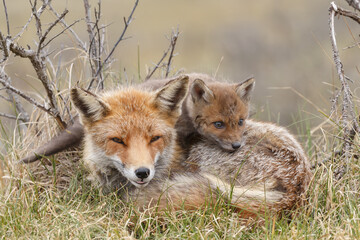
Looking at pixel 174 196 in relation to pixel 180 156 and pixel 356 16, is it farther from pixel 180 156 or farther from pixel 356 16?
pixel 356 16

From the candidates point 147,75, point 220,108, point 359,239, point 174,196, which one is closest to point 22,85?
point 147,75

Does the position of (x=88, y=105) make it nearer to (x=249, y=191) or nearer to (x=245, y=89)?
(x=249, y=191)

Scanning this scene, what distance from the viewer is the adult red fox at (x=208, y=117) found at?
4375 millimetres

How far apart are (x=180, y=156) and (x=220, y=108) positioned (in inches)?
31.7

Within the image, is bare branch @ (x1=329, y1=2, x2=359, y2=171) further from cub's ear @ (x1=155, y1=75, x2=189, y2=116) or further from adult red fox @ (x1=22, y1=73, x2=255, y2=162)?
cub's ear @ (x1=155, y1=75, x2=189, y2=116)

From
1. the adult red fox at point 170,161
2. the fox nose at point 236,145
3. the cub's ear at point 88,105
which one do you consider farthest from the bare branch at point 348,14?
the cub's ear at point 88,105

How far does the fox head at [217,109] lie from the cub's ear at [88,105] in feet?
3.80

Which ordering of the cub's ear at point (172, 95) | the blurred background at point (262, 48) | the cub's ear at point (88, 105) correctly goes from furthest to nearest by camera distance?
the blurred background at point (262, 48) < the cub's ear at point (172, 95) < the cub's ear at point (88, 105)

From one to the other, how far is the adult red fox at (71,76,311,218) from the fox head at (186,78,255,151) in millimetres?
359

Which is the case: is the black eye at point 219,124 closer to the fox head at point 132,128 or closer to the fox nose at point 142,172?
the fox head at point 132,128

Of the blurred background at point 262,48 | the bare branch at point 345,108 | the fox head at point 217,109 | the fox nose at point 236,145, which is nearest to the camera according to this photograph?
the bare branch at point 345,108

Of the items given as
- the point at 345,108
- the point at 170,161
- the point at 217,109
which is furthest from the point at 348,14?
the point at 170,161

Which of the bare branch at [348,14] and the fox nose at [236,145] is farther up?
the bare branch at [348,14]

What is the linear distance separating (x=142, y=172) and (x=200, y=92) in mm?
1561
